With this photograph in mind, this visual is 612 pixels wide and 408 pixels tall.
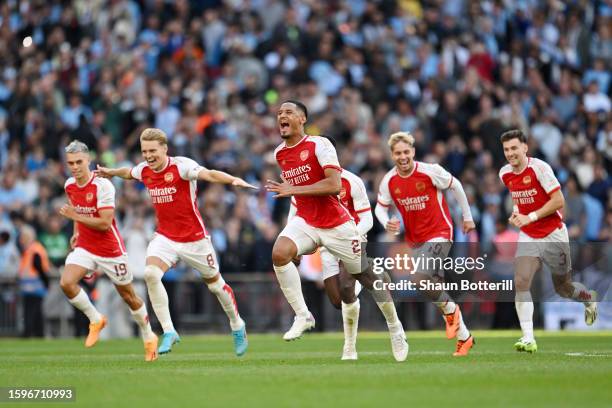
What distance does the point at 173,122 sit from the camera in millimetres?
27656

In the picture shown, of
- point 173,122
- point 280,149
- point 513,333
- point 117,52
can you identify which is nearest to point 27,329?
point 173,122

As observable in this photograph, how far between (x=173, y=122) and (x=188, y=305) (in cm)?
404

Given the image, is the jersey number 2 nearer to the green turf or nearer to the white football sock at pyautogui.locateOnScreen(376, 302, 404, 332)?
the green turf

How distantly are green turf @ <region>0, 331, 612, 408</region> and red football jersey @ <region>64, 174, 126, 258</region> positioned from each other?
1414mm

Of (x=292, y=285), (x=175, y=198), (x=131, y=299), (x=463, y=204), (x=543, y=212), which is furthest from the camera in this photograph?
(x=463, y=204)

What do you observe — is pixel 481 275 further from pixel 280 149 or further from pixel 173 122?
pixel 173 122

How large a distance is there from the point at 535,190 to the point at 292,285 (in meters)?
3.50

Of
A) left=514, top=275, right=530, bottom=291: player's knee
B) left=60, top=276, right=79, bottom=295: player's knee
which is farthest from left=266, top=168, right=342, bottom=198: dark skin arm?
left=60, top=276, right=79, bottom=295: player's knee

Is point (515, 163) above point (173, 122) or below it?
below

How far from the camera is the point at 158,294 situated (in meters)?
16.2

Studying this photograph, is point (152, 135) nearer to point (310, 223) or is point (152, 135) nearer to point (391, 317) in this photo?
point (310, 223)

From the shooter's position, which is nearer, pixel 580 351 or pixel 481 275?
pixel 580 351

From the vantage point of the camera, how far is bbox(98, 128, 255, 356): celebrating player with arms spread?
16203 millimetres

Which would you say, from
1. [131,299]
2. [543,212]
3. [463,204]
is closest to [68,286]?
[131,299]
